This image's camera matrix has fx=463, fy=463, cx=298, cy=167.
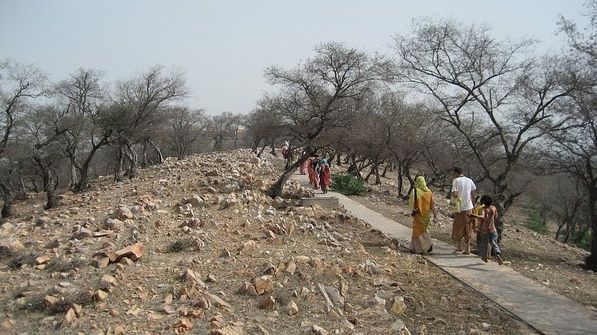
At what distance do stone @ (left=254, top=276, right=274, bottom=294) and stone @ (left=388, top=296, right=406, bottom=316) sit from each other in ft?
5.19

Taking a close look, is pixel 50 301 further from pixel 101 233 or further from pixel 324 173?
pixel 324 173

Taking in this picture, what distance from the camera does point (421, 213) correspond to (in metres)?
8.90

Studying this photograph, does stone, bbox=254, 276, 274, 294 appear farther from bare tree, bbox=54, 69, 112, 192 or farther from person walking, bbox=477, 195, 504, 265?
bare tree, bbox=54, 69, 112, 192

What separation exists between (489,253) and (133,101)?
911 inches

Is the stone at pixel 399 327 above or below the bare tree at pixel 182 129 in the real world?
below

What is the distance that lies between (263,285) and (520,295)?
366cm

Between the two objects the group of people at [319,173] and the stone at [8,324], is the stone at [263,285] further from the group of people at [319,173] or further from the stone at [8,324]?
the group of people at [319,173]

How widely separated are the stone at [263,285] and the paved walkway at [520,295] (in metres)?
3.06

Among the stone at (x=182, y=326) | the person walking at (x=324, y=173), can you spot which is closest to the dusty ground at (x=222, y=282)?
the stone at (x=182, y=326)

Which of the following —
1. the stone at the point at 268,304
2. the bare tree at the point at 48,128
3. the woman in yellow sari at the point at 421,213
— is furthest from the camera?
the bare tree at the point at 48,128

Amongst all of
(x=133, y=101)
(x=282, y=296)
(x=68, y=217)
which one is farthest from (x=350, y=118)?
(x=133, y=101)

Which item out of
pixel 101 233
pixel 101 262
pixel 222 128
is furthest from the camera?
pixel 222 128

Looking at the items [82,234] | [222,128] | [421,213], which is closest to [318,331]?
[421,213]

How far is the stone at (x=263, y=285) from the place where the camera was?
20.0 ft
